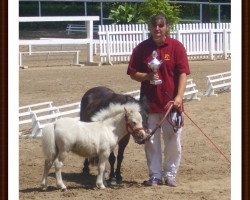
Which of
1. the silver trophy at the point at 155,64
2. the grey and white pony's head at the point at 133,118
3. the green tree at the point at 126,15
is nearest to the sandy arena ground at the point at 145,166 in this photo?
the grey and white pony's head at the point at 133,118

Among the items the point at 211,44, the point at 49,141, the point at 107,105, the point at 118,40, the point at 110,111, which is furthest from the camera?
the point at 211,44

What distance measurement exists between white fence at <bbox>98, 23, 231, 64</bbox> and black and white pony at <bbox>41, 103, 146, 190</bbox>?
1362cm

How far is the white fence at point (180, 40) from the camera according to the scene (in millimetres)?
21578

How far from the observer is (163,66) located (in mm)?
7426

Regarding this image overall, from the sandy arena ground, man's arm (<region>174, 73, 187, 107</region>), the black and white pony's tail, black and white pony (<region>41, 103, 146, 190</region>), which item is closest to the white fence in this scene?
the sandy arena ground

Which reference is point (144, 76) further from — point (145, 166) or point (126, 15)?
point (126, 15)

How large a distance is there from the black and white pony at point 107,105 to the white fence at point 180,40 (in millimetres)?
12588

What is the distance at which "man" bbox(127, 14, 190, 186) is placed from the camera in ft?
24.3

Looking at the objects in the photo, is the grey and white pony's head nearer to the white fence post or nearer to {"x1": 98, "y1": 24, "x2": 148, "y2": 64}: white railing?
{"x1": 98, "y1": 24, "x2": 148, "y2": 64}: white railing

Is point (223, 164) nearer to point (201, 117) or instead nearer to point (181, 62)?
point (181, 62)

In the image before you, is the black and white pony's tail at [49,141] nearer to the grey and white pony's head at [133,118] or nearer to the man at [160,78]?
the grey and white pony's head at [133,118]

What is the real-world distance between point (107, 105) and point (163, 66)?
0.78m

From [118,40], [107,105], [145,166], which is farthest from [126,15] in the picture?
[107,105]

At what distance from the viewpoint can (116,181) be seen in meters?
7.95
